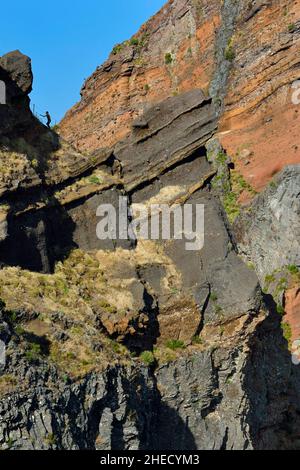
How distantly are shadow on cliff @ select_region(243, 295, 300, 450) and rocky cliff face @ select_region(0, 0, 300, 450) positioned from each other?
0.19ft

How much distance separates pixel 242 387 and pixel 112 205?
6894mm

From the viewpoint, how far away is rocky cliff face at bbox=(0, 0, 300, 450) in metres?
14.4

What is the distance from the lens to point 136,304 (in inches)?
712

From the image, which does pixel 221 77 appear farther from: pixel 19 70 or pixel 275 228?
pixel 19 70

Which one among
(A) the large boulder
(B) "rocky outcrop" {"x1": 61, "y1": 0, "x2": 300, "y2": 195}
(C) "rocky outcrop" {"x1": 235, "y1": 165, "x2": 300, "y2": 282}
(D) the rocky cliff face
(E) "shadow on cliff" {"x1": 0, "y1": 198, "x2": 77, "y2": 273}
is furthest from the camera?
(B) "rocky outcrop" {"x1": 61, "y1": 0, "x2": 300, "y2": 195}

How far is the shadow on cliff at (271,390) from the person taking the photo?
18484 millimetres

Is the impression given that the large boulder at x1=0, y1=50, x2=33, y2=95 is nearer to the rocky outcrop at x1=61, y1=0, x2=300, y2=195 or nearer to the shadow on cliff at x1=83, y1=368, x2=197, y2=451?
the rocky outcrop at x1=61, y1=0, x2=300, y2=195

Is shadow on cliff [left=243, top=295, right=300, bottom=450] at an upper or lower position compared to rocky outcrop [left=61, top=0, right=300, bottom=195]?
lower
